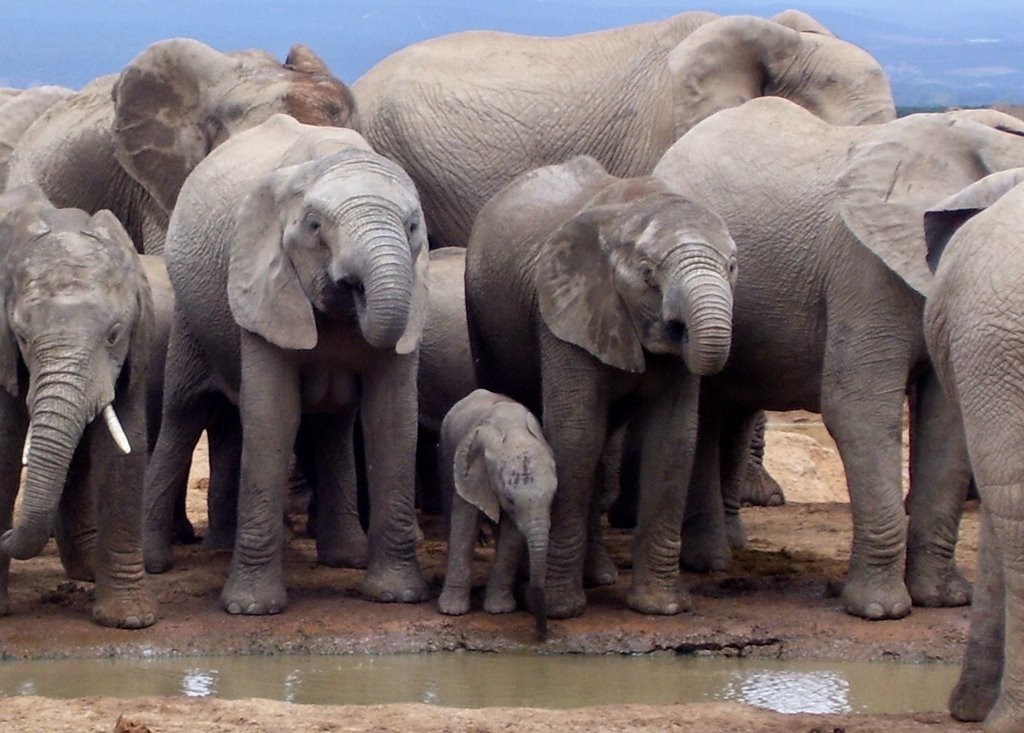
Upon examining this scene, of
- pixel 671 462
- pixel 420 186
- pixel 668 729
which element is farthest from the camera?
pixel 420 186

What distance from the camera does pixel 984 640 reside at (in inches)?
255

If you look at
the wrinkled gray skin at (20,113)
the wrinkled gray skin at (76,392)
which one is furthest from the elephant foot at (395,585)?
the wrinkled gray skin at (20,113)

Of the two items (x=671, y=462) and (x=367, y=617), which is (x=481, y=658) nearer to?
(x=367, y=617)

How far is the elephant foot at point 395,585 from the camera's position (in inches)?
355

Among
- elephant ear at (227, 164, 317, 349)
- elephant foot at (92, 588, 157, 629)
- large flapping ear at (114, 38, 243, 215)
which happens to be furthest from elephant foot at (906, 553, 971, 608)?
large flapping ear at (114, 38, 243, 215)

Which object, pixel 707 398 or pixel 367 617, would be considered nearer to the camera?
pixel 367 617

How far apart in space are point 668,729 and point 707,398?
3339 millimetres

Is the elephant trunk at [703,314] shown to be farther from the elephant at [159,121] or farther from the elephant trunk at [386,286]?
the elephant at [159,121]

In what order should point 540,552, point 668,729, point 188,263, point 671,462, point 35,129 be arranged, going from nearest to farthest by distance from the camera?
point 668,729
point 540,552
point 671,462
point 188,263
point 35,129

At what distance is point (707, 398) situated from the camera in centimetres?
999

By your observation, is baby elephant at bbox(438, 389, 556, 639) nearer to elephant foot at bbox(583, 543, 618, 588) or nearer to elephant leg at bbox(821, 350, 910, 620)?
elephant foot at bbox(583, 543, 618, 588)

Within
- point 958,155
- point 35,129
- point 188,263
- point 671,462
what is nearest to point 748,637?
point 671,462

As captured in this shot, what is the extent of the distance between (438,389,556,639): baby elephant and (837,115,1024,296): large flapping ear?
56.9 inches

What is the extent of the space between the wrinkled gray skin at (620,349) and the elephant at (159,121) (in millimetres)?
2137
